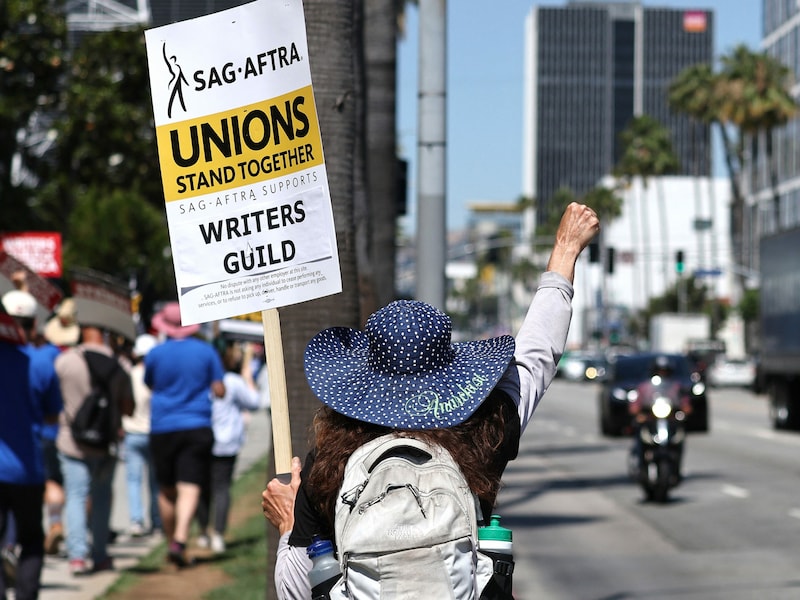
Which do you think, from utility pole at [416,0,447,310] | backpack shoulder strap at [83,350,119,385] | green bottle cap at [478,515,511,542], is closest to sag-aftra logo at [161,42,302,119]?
green bottle cap at [478,515,511,542]

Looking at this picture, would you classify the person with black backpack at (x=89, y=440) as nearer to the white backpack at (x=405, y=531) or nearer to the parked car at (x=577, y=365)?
the white backpack at (x=405, y=531)

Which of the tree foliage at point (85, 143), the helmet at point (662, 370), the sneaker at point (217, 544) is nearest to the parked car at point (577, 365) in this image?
the tree foliage at point (85, 143)

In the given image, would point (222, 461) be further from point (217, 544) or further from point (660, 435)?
point (660, 435)

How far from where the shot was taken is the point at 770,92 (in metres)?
67.5

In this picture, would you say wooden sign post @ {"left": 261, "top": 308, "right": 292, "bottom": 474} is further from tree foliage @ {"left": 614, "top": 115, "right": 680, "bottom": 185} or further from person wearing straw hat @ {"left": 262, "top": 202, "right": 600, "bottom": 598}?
tree foliage @ {"left": 614, "top": 115, "right": 680, "bottom": 185}

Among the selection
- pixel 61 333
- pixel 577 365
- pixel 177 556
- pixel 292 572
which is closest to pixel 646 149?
pixel 577 365

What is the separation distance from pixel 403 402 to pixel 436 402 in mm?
72

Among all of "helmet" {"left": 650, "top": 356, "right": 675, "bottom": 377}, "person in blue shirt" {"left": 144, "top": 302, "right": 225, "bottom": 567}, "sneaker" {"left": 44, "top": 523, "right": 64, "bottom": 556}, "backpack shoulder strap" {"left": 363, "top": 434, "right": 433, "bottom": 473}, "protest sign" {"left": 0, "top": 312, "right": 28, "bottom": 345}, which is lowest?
"sneaker" {"left": 44, "top": 523, "right": 64, "bottom": 556}

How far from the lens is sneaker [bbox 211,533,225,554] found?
478 inches

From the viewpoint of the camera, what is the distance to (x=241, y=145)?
14.6ft

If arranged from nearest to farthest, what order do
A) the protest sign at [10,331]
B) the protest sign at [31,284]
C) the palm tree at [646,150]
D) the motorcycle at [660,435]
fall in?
the protest sign at [10,331] → the protest sign at [31,284] → the motorcycle at [660,435] → the palm tree at [646,150]

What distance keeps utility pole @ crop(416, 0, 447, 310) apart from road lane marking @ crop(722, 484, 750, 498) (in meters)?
5.92

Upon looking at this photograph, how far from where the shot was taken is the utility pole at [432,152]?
42.6 feet

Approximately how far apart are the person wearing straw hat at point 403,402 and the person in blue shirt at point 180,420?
715cm
